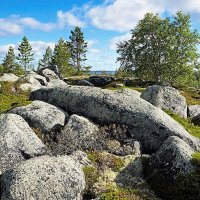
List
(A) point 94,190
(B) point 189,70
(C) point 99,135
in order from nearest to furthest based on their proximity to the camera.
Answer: (A) point 94,190
(C) point 99,135
(B) point 189,70

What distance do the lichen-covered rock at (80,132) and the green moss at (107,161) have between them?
4.16 feet

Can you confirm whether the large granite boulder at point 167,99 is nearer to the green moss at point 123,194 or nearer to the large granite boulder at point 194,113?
the large granite boulder at point 194,113

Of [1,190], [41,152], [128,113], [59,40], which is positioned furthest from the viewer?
[59,40]

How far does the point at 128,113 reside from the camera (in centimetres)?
2261

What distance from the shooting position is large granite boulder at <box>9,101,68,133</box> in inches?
857

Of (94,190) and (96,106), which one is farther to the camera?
(96,106)

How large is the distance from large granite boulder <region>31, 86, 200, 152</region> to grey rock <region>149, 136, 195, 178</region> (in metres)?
3.22

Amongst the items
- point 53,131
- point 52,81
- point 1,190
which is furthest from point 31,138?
point 52,81

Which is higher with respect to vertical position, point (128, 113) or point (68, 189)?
point (128, 113)

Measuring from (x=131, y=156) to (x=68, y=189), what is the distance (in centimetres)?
533

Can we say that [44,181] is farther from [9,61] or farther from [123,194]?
[9,61]

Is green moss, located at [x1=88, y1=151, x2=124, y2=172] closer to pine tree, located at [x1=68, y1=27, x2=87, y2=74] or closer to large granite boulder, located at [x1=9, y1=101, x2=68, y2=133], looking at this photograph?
large granite boulder, located at [x1=9, y1=101, x2=68, y2=133]

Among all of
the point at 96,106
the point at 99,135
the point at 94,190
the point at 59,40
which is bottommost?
the point at 94,190

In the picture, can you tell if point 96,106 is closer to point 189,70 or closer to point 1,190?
point 1,190
